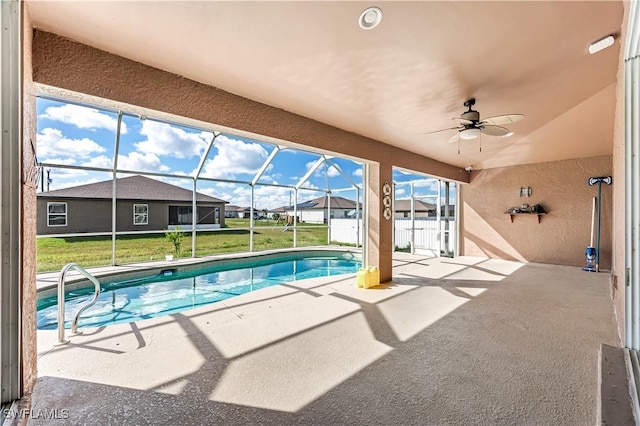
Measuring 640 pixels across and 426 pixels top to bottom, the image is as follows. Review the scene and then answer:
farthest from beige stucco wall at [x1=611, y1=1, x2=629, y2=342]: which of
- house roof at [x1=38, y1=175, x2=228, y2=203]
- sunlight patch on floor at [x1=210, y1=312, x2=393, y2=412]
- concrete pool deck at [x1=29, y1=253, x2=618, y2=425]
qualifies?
house roof at [x1=38, y1=175, x2=228, y2=203]

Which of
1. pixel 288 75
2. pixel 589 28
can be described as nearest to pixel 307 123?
pixel 288 75

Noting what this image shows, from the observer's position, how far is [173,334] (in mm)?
3158

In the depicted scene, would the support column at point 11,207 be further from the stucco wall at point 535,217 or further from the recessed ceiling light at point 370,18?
the stucco wall at point 535,217

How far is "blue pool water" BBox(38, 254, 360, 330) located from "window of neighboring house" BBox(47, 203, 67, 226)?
12.6 feet

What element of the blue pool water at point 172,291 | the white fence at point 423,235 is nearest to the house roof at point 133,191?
the blue pool water at point 172,291

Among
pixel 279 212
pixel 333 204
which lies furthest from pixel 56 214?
pixel 333 204

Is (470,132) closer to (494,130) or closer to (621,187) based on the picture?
(494,130)

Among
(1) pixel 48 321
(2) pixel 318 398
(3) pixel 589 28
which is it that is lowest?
(1) pixel 48 321

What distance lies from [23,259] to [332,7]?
2.82 meters

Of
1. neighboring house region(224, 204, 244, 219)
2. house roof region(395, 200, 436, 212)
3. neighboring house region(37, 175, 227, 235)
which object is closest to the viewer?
neighboring house region(37, 175, 227, 235)

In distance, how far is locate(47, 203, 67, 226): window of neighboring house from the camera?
8.12 m

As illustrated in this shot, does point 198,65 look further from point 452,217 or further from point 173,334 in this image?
point 452,217

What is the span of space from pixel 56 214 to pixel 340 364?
386 inches

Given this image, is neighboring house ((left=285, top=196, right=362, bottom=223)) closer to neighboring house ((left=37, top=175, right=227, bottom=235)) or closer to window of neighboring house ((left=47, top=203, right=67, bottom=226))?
neighboring house ((left=37, top=175, right=227, bottom=235))
